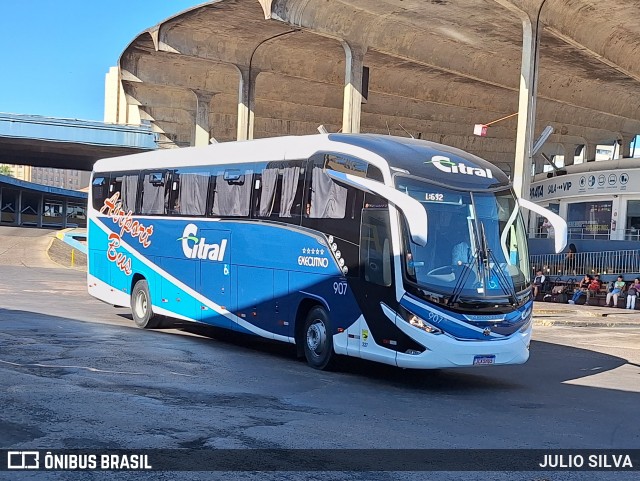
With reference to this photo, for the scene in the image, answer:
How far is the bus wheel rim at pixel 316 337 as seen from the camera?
12.8 meters

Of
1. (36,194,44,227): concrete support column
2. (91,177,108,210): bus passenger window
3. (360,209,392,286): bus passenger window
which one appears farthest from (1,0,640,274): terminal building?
(36,194,44,227): concrete support column

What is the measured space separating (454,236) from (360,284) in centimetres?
156

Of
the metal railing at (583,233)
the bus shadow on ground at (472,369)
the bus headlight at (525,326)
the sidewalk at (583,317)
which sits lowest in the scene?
the bus shadow on ground at (472,369)

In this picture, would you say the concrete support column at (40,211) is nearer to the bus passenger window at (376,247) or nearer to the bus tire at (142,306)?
the bus tire at (142,306)

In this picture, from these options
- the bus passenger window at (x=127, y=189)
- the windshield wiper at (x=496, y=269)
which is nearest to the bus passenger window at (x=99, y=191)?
the bus passenger window at (x=127, y=189)

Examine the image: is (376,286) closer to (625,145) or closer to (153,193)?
(153,193)

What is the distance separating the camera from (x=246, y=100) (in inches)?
1596

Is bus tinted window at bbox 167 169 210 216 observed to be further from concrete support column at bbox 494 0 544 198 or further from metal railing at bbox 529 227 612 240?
metal railing at bbox 529 227 612 240

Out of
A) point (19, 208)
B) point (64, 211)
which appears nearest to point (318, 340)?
point (19, 208)

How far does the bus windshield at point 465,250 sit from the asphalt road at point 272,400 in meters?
1.50

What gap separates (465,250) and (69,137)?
51406 millimetres

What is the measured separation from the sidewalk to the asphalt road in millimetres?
5874

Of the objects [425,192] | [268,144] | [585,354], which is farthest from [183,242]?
[585,354]

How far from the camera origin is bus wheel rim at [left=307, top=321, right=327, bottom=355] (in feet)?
41.9
